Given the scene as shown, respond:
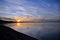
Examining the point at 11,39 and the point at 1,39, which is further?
the point at 11,39

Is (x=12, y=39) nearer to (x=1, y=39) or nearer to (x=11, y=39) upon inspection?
(x=11, y=39)

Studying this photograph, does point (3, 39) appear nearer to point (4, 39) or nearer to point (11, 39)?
point (4, 39)

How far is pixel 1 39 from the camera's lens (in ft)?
37.6

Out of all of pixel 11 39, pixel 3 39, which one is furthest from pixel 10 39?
pixel 3 39

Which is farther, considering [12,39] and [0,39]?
[12,39]

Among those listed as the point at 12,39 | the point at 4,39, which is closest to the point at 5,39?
the point at 4,39

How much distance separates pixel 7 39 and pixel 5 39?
0.81 feet

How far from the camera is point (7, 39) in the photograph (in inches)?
467

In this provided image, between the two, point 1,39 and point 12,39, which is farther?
point 12,39

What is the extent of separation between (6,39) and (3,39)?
35cm

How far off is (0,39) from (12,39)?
1.55m

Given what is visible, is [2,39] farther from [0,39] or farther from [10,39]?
[10,39]

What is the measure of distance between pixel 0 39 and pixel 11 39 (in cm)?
141

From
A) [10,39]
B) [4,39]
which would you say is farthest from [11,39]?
[4,39]
